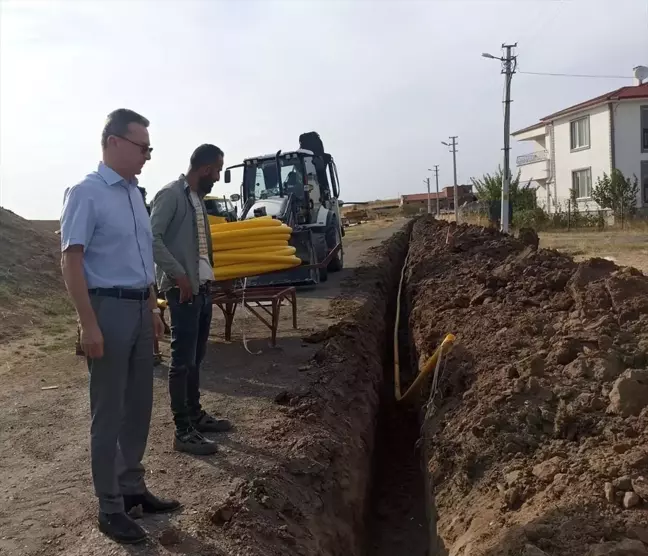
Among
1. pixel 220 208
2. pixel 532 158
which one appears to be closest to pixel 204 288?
pixel 220 208

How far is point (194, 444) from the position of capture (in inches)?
182

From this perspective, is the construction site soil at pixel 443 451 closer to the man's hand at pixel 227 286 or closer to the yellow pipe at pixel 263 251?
the man's hand at pixel 227 286

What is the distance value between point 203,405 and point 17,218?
1575 cm

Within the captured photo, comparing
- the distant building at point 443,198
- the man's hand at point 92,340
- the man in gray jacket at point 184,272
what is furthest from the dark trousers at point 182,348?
the distant building at point 443,198

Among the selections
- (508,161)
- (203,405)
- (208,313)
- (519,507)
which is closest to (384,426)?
(203,405)

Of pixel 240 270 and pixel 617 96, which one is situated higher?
pixel 617 96

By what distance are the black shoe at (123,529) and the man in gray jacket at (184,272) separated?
4.15ft

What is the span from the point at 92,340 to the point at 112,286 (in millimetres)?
311

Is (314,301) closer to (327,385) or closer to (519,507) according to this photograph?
(327,385)

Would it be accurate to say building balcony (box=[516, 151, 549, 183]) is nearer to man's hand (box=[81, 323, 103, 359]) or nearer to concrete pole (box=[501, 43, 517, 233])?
concrete pole (box=[501, 43, 517, 233])

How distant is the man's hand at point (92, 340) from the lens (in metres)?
3.10

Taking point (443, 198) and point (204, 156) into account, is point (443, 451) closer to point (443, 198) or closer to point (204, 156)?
point (204, 156)

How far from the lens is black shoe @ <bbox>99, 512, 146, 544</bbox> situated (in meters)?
3.30

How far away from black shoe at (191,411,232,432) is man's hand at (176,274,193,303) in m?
1.08
